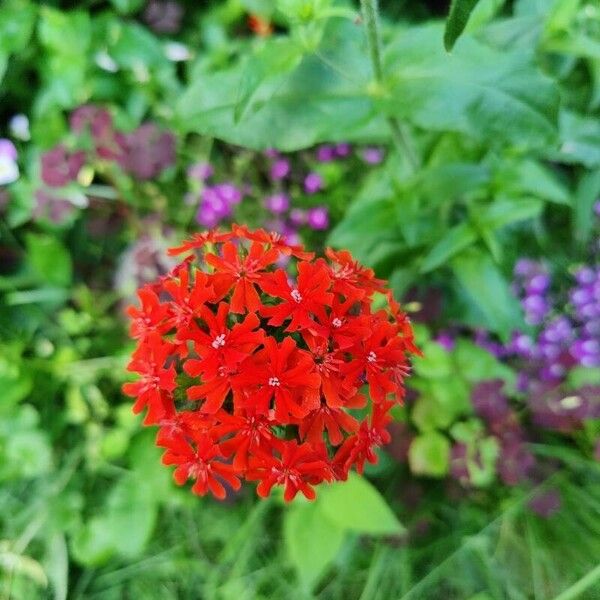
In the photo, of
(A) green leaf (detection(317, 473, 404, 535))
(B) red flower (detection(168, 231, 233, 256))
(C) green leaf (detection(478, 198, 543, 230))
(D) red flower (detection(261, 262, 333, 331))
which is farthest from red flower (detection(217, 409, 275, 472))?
(C) green leaf (detection(478, 198, 543, 230))

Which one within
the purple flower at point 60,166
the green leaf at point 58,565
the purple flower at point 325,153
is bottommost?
the green leaf at point 58,565

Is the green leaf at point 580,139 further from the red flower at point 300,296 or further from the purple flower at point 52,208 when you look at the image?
the purple flower at point 52,208

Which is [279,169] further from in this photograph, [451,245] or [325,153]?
[451,245]

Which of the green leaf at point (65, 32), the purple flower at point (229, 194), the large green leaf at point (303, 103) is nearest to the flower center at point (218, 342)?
the large green leaf at point (303, 103)

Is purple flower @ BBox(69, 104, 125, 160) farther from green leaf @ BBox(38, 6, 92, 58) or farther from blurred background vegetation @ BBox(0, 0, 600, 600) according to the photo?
green leaf @ BBox(38, 6, 92, 58)

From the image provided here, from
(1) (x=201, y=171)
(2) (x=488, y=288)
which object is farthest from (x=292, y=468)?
(1) (x=201, y=171)

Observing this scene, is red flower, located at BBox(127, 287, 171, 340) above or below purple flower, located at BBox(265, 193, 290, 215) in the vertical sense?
above
